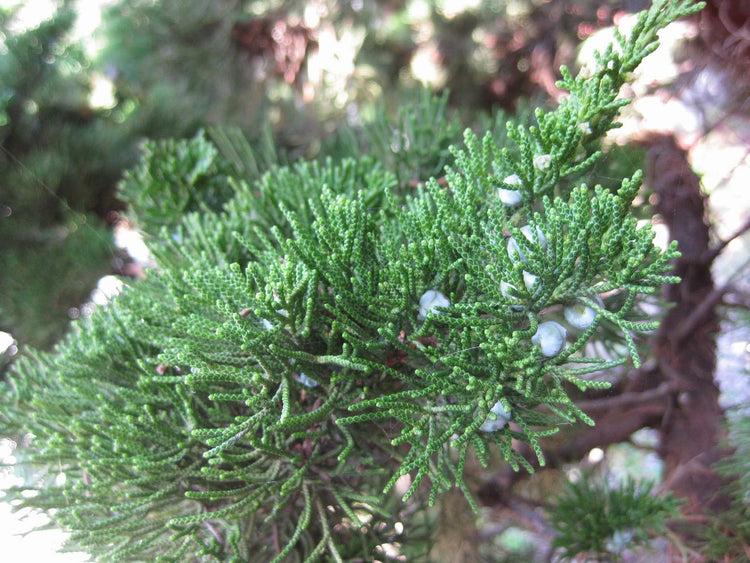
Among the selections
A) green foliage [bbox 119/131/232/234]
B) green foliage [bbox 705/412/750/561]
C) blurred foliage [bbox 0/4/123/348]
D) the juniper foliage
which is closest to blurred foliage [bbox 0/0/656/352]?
blurred foliage [bbox 0/4/123/348]

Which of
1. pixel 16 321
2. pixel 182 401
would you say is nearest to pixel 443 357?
pixel 182 401

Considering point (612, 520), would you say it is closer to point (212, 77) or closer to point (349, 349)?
point (349, 349)

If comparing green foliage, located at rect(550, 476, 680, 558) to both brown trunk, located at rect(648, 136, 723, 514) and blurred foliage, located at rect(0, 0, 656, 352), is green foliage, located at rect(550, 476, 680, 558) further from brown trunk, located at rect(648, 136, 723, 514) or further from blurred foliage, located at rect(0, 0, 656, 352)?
blurred foliage, located at rect(0, 0, 656, 352)

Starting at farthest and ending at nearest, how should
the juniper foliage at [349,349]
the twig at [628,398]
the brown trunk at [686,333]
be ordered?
1. the brown trunk at [686,333]
2. the twig at [628,398]
3. the juniper foliage at [349,349]

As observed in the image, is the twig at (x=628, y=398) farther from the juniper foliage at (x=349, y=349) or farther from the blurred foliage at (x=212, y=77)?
the blurred foliage at (x=212, y=77)

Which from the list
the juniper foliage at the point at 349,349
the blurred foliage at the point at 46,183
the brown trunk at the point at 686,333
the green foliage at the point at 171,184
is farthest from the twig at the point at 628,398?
the blurred foliage at the point at 46,183
